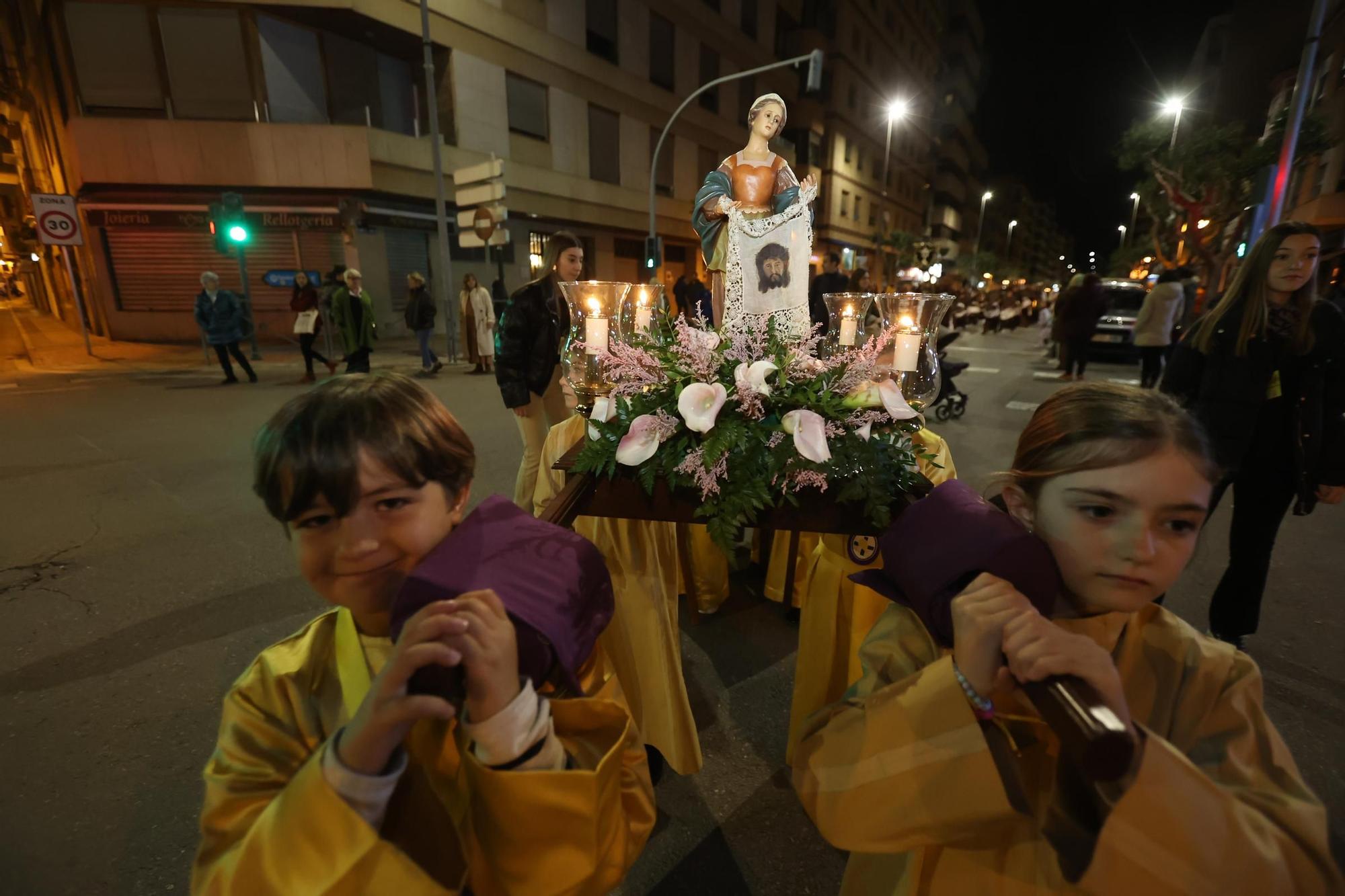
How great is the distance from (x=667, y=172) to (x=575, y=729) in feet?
77.7

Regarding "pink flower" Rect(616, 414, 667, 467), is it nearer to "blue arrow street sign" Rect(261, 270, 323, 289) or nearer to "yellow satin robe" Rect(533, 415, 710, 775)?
"yellow satin robe" Rect(533, 415, 710, 775)

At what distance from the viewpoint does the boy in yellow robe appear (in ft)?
2.49

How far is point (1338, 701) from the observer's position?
2.44 metres

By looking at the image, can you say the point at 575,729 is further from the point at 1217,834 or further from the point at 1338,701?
the point at 1338,701

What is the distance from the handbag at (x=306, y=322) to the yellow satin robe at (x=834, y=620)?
9964 millimetres

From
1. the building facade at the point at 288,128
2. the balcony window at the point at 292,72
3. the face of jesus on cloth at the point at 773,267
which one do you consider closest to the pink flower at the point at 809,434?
the face of jesus on cloth at the point at 773,267

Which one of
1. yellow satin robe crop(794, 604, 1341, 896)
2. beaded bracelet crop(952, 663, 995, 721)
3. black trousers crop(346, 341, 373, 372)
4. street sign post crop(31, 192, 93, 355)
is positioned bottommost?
black trousers crop(346, 341, 373, 372)

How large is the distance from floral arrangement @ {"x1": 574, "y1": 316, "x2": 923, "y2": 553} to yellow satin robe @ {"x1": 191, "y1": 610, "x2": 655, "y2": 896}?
0.59 metres

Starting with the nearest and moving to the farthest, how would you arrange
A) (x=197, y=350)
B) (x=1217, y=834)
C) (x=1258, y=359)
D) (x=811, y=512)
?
1. (x=1217, y=834)
2. (x=811, y=512)
3. (x=1258, y=359)
4. (x=197, y=350)

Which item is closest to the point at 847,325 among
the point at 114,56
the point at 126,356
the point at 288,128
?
the point at 126,356

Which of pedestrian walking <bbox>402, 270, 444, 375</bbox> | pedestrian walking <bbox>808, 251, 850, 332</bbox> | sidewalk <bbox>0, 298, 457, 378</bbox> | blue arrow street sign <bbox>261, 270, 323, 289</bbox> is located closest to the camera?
pedestrian walking <bbox>808, 251, 850, 332</bbox>

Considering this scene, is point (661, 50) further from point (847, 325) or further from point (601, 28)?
point (847, 325)

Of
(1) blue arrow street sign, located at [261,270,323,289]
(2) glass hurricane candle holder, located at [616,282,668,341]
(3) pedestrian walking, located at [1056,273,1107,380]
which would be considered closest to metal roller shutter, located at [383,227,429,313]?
(1) blue arrow street sign, located at [261,270,323,289]

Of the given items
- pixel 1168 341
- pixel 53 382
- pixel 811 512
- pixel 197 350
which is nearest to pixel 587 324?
pixel 811 512
